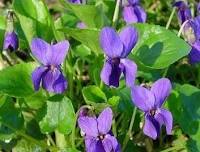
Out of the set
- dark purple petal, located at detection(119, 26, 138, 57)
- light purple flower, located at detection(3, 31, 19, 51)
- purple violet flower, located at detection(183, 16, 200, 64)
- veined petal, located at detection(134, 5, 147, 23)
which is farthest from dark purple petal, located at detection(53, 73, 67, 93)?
veined petal, located at detection(134, 5, 147, 23)

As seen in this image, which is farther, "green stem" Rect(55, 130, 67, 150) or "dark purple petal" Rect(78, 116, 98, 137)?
"green stem" Rect(55, 130, 67, 150)

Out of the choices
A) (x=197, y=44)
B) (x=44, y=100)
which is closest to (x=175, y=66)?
(x=197, y=44)

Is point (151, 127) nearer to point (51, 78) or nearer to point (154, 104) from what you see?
point (154, 104)

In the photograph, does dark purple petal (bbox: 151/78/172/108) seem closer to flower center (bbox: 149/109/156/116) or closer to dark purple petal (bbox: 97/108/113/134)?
flower center (bbox: 149/109/156/116)

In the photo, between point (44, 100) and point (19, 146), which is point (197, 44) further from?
point (19, 146)

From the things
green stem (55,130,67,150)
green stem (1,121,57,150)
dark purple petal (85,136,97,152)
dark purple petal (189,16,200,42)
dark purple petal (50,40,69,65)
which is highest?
dark purple petal (50,40,69,65)


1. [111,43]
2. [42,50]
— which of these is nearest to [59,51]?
[42,50]

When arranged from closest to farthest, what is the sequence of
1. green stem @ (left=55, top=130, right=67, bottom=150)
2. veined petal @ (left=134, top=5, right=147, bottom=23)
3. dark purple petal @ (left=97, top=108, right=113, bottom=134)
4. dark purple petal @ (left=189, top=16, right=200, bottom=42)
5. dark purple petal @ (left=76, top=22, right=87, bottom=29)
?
dark purple petal @ (left=97, top=108, right=113, bottom=134)
dark purple petal @ (left=189, top=16, right=200, bottom=42)
green stem @ (left=55, top=130, right=67, bottom=150)
veined petal @ (left=134, top=5, right=147, bottom=23)
dark purple petal @ (left=76, top=22, right=87, bottom=29)
